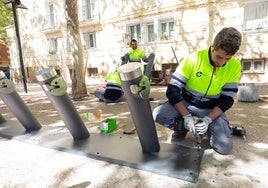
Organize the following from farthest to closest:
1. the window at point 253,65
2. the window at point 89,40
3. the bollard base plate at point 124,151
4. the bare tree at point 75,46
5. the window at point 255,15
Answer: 1. the window at point 89,40
2. the window at point 253,65
3. the window at point 255,15
4. the bare tree at point 75,46
5. the bollard base plate at point 124,151

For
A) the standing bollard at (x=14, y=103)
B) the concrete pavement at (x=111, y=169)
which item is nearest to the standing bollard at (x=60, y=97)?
the concrete pavement at (x=111, y=169)

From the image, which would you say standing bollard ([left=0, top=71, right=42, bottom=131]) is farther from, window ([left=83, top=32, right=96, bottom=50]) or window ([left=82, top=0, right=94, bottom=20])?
window ([left=82, top=0, right=94, bottom=20])

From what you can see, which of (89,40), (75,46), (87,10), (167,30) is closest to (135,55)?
(75,46)

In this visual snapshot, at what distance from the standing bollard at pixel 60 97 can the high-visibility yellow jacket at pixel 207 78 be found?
102cm

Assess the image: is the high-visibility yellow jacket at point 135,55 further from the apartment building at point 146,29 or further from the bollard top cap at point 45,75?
the bollard top cap at point 45,75

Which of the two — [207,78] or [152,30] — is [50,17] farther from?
[207,78]

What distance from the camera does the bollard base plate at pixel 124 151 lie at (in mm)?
1739

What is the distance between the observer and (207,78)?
194cm

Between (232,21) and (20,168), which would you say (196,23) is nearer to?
(232,21)

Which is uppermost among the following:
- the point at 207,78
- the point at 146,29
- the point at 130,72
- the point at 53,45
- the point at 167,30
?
the point at 146,29

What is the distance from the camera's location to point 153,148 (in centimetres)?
199

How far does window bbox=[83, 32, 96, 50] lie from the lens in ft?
36.4

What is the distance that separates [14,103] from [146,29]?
7303mm

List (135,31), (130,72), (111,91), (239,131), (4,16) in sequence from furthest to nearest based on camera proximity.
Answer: (4,16), (135,31), (111,91), (239,131), (130,72)
